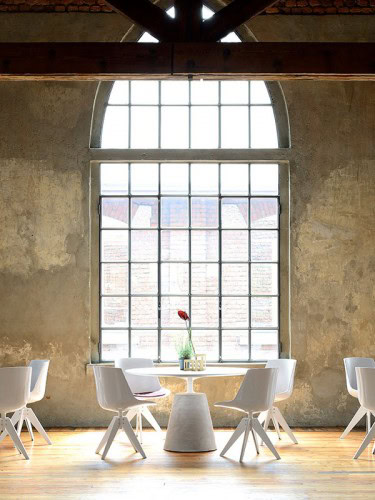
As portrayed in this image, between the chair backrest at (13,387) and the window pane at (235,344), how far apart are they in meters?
3.09

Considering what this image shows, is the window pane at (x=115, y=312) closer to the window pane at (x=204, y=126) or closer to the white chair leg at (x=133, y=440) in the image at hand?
the window pane at (x=204, y=126)

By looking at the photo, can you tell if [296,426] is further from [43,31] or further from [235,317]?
[43,31]

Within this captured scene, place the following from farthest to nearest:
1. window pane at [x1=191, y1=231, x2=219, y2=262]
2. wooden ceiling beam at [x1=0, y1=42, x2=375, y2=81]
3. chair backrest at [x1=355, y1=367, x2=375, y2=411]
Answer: window pane at [x1=191, y1=231, x2=219, y2=262] < chair backrest at [x1=355, y1=367, x2=375, y2=411] < wooden ceiling beam at [x1=0, y1=42, x2=375, y2=81]

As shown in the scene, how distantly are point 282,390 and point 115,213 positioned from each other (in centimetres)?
303

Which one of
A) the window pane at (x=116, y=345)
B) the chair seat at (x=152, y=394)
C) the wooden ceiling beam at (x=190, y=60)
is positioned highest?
the wooden ceiling beam at (x=190, y=60)

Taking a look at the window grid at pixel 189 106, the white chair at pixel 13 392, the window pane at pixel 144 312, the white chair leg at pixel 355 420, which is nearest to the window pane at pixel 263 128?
the window grid at pixel 189 106

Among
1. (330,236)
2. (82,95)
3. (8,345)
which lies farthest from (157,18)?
(8,345)

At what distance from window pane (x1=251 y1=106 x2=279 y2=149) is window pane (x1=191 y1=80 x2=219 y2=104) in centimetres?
50

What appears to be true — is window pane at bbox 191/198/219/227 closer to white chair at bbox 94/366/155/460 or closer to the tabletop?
the tabletop

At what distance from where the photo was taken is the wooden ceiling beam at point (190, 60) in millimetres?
7680

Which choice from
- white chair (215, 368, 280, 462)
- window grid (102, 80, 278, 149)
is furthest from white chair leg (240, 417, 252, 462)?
window grid (102, 80, 278, 149)

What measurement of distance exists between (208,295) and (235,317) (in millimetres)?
429

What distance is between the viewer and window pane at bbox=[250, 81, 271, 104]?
10.7m

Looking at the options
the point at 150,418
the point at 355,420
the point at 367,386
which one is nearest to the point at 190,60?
the point at 367,386
